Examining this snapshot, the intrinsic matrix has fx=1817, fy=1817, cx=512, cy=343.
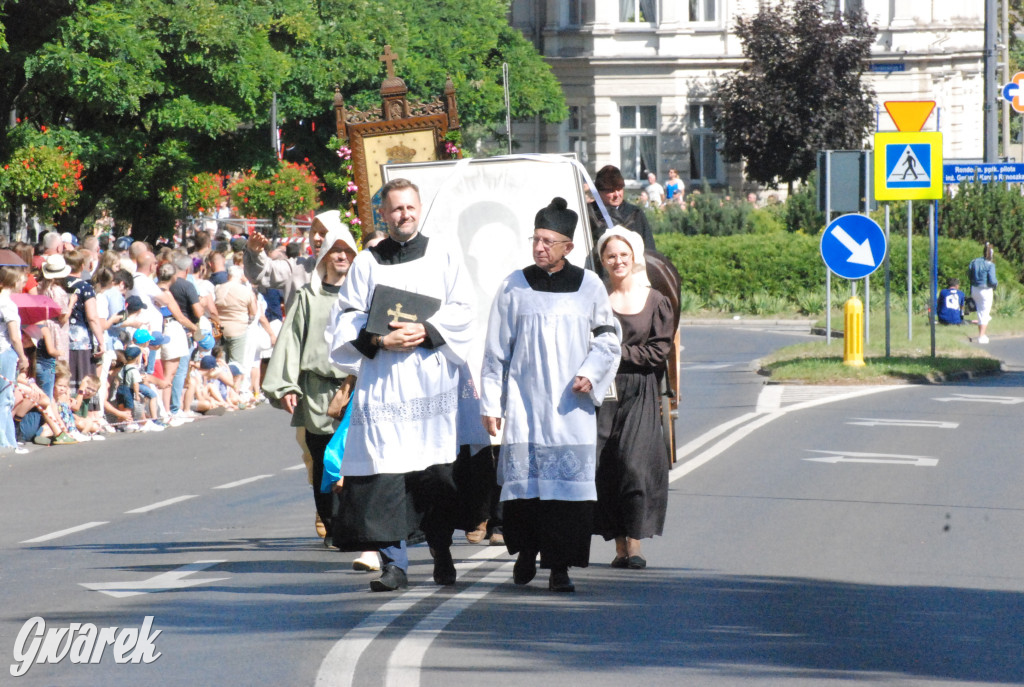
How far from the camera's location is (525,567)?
29.4 ft

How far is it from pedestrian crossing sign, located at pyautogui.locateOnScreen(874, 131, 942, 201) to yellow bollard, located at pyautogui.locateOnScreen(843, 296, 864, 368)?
1.76 metres

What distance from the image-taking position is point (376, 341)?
8805mm

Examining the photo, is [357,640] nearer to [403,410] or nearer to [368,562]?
[403,410]

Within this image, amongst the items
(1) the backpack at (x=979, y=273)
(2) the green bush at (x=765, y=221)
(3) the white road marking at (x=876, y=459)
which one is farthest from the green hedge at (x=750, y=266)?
(3) the white road marking at (x=876, y=459)

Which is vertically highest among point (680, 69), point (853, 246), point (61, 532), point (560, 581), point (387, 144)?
point (680, 69)

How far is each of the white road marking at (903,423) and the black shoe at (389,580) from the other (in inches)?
420

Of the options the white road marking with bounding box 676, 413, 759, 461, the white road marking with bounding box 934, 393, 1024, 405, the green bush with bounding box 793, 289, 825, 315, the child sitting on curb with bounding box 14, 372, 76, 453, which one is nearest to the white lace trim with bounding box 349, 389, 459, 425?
the white road marking with bounding box 676, 413, 759, 461

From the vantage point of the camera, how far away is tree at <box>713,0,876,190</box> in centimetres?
5322

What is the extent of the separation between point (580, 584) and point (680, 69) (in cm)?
5184

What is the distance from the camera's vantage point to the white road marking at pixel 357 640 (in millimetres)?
6836

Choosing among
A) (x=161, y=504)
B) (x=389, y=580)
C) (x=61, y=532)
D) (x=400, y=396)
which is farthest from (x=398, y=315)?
(x=161, y=504)

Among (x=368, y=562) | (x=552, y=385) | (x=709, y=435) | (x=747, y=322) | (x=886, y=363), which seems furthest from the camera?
(x=747, y=322)

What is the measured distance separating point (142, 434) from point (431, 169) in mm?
8767

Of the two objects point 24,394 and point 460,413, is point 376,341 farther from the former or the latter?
point 24,394
